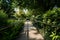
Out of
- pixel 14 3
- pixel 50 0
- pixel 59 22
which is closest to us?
pixel 59 22

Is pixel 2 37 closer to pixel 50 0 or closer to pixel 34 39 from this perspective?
pixel 34 39

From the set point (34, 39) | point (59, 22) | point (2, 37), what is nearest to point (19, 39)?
point (34, 39)

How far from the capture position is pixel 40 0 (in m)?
10.2

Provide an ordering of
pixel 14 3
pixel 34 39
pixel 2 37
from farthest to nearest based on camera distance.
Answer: pixel 14 3, pixel 34 39, pixel 2 37

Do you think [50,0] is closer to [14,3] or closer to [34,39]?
[14,3]

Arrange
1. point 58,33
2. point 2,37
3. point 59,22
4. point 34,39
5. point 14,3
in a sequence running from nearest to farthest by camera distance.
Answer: point 58,33, point 59,22, point 2,37, point 34,39, point 14,3

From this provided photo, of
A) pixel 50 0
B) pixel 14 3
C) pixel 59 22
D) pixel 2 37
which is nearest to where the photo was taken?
pixel 59 22

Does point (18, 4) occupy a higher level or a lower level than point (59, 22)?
higher

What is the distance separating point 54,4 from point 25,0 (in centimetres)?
235

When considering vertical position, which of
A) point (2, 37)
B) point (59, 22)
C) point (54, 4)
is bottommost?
point (2, 37)

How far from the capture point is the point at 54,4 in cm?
980

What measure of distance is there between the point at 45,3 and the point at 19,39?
4.52 metres

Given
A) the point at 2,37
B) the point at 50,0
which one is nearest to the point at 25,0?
the point at 50,0

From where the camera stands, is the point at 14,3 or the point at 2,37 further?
the point at 14,3
